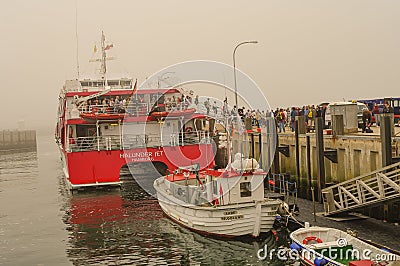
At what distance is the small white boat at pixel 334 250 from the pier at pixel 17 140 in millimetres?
112665

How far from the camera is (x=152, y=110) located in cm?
3725

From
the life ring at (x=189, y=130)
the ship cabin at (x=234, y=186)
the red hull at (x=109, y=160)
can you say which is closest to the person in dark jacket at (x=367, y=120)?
the ship cabin at (x=234, y=186)

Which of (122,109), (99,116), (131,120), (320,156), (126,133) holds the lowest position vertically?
(320,156)

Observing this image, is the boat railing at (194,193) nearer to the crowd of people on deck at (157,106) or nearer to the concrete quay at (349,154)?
the concrete quay at (349,154)

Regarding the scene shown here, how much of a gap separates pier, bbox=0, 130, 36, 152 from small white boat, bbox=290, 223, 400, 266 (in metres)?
113

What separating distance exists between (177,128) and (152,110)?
246 centimetres

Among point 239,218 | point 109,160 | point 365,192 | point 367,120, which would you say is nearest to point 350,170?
point 365,192

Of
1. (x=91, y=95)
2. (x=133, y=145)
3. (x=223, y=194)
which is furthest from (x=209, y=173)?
(x=91, y=95)

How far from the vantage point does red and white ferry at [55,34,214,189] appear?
34.5 meters

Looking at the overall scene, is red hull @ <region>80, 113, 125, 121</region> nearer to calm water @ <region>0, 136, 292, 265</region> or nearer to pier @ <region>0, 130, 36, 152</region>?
calm water @ <region>0, 136, 292, 265</region>

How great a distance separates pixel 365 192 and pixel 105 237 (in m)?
11.5

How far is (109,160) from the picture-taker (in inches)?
1364

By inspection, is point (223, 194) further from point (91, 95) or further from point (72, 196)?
point (91, 95)

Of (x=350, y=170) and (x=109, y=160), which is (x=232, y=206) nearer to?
(x=350, y=170)
